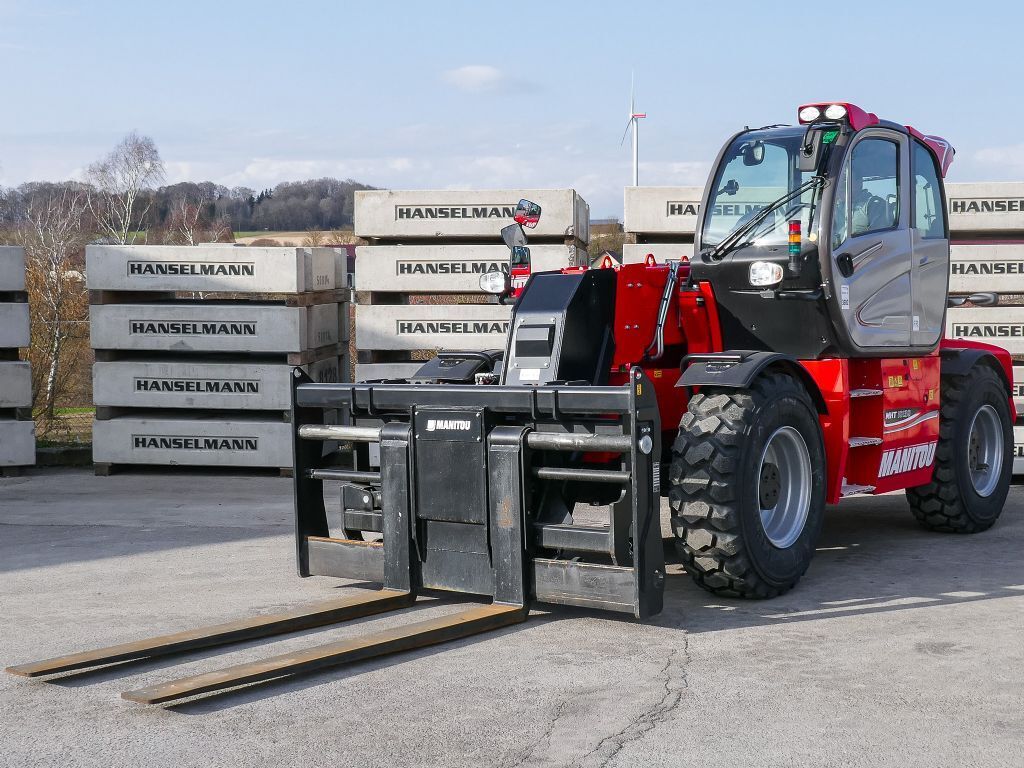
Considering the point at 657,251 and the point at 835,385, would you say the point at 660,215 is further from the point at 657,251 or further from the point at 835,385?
the point at 835,385

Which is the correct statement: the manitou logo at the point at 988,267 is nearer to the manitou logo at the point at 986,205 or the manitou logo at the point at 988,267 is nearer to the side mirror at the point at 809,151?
the manitou logo at the point at 986,205

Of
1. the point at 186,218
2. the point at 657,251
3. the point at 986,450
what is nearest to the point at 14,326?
the point at 657,251

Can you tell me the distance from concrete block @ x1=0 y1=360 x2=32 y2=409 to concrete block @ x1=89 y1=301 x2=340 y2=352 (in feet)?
2.29

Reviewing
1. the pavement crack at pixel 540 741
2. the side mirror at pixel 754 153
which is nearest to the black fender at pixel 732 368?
the side mirror at pixel 754 153

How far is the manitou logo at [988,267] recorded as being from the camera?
961 cm

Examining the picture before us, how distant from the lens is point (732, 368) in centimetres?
549

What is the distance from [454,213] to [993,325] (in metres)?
4.40

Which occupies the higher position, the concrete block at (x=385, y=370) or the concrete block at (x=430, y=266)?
the concrete block at (x=430, y=266)

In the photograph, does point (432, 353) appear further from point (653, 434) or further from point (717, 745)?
point (717, 745)

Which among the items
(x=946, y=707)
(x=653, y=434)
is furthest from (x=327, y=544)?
(x=946, y=707)

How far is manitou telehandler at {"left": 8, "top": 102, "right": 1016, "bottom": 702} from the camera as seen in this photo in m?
5.08

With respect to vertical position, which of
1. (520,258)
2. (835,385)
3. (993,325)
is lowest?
(835,385)

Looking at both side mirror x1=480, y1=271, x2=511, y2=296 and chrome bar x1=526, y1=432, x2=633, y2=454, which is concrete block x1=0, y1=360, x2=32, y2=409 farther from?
chrome bar x1=526, y1=432, x2=633, y2=454

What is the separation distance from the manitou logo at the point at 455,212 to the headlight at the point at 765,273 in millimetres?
4235
